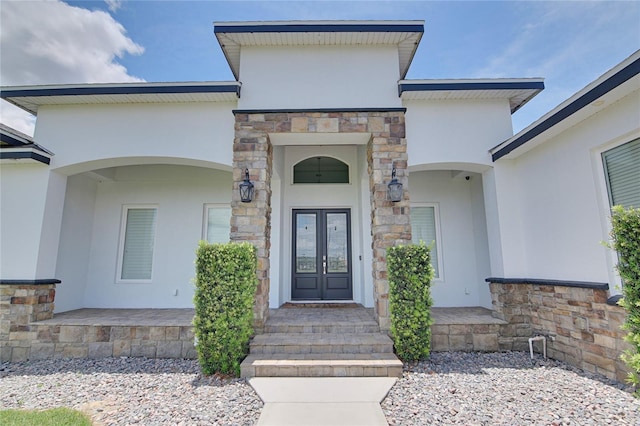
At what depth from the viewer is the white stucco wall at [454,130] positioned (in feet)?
18.1

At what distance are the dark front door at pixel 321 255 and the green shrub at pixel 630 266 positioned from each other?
5092mm

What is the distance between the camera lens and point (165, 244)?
7.20 m

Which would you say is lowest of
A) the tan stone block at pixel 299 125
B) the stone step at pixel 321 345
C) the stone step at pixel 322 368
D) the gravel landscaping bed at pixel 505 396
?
the gravel landscaping bed at pixel 505 396

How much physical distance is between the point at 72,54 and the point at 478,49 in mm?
9171

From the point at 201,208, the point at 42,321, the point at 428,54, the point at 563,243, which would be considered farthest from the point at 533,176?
the point at 42,321

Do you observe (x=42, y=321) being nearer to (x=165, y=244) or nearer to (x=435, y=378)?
(x=165, y=244)

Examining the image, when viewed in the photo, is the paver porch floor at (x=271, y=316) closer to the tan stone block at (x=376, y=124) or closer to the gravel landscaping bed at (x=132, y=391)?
the gravel landscaping bed at (x=132, y=391)

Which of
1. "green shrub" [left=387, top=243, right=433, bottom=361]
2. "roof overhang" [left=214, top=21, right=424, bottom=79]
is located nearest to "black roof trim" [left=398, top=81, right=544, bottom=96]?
"roof overhang" [left=214, top=21, right=424, bottom=79]

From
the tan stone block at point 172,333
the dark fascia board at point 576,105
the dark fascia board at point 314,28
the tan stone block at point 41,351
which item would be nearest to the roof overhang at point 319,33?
the dark fascia board at point 314,28

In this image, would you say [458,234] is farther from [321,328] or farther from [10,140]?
[10,140]

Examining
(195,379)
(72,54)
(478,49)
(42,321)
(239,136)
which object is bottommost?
(195,379)

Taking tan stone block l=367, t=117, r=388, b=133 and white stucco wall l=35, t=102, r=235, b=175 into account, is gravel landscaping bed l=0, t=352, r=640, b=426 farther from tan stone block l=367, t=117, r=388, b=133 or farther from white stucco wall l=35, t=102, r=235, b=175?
tan stone block l=367, t=117, r=388, b=133

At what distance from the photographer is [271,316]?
5586 millimetres

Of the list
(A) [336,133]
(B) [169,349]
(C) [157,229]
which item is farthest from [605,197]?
(C) [157,229]
